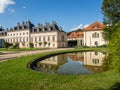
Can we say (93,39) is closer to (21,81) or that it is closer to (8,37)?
(8,37)

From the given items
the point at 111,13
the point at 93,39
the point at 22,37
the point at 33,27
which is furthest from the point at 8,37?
the point at 111,13

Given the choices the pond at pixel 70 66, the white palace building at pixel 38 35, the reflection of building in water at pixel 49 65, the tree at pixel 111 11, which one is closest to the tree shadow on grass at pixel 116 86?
the pond at pixel 70 66

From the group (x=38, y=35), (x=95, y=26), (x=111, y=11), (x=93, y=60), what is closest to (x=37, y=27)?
(x=38, y=35)

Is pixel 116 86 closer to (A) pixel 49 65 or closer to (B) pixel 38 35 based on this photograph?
(A) pixel 49 65

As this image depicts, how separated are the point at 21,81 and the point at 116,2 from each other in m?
25.8

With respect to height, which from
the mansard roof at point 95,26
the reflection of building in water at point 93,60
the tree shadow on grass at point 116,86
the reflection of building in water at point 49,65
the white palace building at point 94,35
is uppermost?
the mansard roof at point 95,26

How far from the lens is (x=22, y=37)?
244 ft

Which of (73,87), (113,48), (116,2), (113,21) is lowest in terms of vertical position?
(73,87)

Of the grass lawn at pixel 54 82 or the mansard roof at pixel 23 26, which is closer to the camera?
the grass lawn at pixel 54 82

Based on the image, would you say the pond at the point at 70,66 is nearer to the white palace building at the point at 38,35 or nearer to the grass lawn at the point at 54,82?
the grass lawn at the point at 54,82

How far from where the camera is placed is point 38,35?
6975 centimetres

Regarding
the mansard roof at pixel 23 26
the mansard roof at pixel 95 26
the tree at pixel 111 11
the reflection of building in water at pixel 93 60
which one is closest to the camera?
the reflection of building in water at pixel 93 60

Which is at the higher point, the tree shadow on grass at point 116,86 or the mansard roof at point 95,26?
the mansard roof at point 95,26

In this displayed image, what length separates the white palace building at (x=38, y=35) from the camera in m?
66.7
